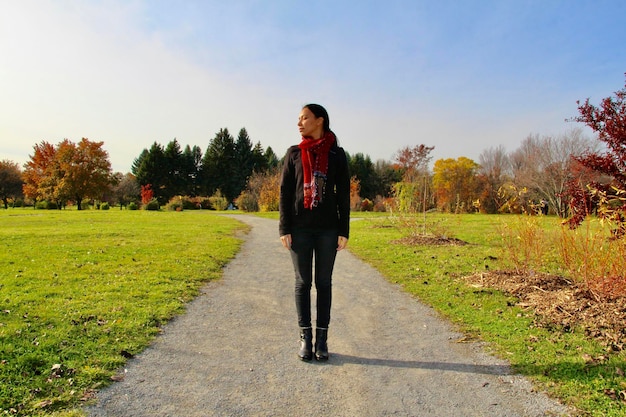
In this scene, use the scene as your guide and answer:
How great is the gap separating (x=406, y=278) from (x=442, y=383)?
409 centimetres

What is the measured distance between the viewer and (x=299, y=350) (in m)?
3.57

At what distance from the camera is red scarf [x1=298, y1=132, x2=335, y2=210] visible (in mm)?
3395

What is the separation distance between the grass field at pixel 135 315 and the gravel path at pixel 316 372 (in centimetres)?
24

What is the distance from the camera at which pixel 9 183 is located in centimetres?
4888

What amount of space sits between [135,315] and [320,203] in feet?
8.59

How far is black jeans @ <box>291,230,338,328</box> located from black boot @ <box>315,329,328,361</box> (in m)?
0.06

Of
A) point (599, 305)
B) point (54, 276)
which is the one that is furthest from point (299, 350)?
point (54, 276)

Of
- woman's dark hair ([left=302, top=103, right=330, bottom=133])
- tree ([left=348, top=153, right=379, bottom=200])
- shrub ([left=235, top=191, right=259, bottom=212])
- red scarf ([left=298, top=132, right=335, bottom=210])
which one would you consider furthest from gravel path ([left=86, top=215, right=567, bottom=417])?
tree ([left=348, top=153, right=379, bottom=200])

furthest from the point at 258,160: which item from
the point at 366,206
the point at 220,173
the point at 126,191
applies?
the point at 366,206

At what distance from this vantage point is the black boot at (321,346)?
11.2 feet

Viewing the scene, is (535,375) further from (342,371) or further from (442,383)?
(342,371)

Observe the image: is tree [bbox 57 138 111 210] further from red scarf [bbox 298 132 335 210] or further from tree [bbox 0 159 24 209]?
red scarf [bbox 298 132 335 210]

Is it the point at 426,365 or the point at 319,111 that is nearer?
the point at 426,365

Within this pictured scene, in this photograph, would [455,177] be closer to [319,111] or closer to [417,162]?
[417,162]
